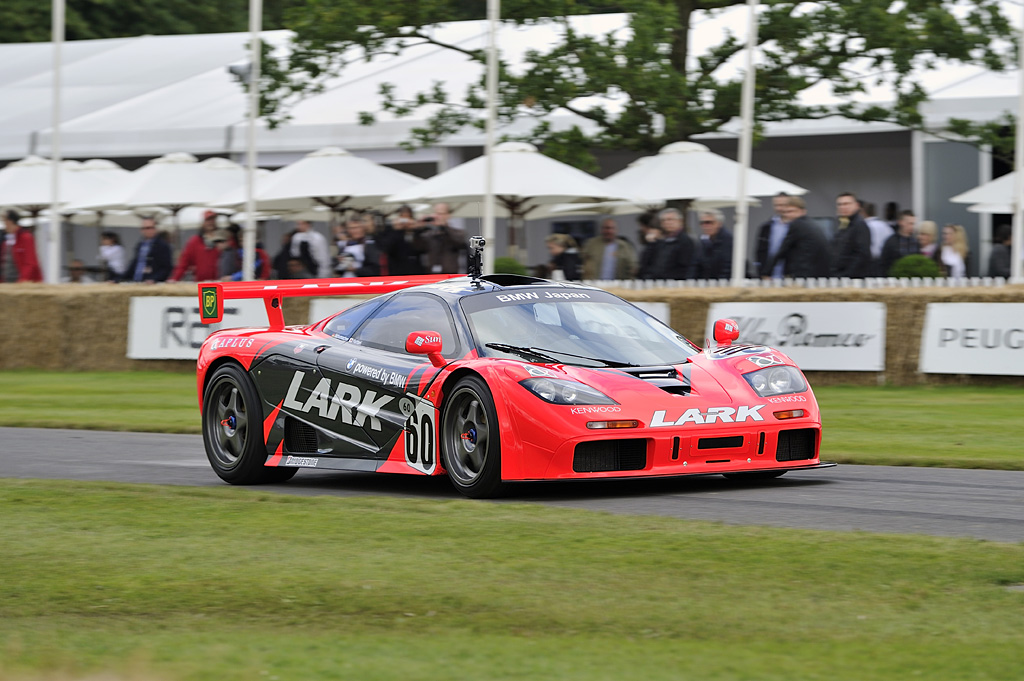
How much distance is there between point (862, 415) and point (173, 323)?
411 inches

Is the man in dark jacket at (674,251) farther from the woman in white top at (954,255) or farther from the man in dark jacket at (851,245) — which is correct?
the woman in white top at (954,255)

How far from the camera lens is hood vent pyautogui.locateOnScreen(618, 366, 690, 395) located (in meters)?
8.74

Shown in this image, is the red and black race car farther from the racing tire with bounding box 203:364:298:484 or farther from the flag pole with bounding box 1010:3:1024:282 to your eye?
the flag pole with bounding box 1010:3:1024:282

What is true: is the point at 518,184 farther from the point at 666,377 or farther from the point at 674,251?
the point at 666,377

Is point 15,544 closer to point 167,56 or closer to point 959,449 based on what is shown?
point 959,449

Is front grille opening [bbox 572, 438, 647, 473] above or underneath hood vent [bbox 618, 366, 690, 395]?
underneath

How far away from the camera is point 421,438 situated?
9.12 metres

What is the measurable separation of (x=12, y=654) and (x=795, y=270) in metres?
13.0

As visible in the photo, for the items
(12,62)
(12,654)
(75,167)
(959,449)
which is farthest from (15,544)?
(12,62)

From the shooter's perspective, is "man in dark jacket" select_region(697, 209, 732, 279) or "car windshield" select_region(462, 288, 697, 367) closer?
"car windshield" select_region(462, 288, 697, 367)

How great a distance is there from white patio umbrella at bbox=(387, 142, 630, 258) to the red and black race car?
11360 millimetres

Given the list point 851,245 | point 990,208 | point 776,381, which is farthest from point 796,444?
point 990,208

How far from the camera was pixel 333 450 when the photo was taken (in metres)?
9.83

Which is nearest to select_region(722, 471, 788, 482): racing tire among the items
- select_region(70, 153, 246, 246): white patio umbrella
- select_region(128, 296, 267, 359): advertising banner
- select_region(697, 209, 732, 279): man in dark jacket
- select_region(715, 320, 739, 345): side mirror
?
select_region(715, 320, 739, 345): side mirror
